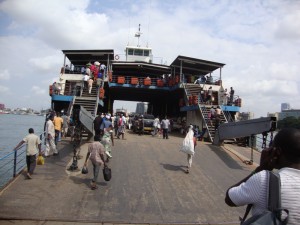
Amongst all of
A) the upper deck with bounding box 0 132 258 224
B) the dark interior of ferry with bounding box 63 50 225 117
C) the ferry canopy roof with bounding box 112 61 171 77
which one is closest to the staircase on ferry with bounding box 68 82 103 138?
the dark interior of ferry with bounding box 63 50 225 117

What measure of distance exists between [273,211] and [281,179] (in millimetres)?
239

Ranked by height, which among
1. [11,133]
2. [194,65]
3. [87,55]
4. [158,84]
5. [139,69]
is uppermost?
[87,55]

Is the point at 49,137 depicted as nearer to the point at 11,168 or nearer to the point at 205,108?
the point at 11,168

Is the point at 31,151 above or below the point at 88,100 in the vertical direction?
below

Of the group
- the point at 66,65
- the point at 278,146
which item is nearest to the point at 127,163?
the point at 278,146

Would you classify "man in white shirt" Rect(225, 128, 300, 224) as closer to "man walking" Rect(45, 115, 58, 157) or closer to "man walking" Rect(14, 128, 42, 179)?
"man walking" Rect(14, 128, 42, 179)

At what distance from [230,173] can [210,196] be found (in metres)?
3.18

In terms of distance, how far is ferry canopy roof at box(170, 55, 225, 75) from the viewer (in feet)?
94.4

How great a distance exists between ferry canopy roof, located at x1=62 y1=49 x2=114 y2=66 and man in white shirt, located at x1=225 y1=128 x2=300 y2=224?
27.1m

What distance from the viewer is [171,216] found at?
7.81 m

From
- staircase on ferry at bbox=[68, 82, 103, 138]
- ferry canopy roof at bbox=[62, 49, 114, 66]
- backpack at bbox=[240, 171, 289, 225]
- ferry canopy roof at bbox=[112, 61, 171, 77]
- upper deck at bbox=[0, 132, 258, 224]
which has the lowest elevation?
upper deck at bbox=[0, 132, 258, 224]

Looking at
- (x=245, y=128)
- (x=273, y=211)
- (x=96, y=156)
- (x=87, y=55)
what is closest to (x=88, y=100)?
(x=87, y=55)

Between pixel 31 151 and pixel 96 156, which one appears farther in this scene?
pixel 31 151

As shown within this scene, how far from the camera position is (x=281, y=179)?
236 centimetres
